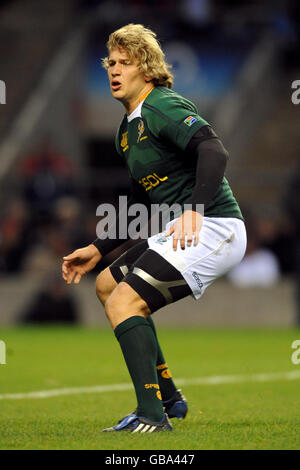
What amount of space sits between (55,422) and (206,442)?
A: 1.29 meters

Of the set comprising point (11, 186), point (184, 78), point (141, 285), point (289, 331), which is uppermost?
point (184, 78)

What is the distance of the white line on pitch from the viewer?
785 centimetres

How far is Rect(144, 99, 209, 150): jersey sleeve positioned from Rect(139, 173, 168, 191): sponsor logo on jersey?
0.25m

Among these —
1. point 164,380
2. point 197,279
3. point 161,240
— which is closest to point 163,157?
point 161,240

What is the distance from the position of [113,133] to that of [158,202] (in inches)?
590

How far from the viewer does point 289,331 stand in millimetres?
14984

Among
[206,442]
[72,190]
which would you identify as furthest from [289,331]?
[206,442]

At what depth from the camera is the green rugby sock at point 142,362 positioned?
18.4ft

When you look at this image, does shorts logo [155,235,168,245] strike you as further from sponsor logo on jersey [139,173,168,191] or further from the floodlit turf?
the floodlit turf

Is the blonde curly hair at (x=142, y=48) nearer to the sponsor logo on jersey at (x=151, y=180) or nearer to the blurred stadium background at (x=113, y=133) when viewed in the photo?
the sponsor logo on jersey at (x=151, y=180)

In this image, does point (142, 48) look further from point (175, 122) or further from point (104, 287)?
point (104, 287)

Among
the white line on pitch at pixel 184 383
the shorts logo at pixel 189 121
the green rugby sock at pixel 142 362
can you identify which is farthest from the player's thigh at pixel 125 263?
the white line on pitch at pixel 184 383

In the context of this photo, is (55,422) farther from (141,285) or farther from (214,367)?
(214,367)

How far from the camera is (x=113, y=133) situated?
2089 cm
